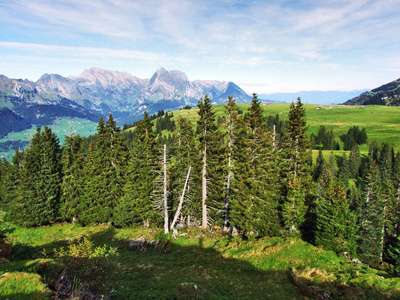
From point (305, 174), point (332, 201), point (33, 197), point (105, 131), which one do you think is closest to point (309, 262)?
point (332, 201)

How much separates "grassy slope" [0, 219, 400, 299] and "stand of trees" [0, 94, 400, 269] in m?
4.81

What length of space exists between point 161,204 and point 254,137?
17.1m

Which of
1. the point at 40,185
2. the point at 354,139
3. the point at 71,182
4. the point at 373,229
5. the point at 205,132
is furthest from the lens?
the point at 354,139

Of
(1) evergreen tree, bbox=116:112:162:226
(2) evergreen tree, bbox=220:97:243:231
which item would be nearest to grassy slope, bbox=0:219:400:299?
(1) evergreen tree, bbox=116:112:162:226

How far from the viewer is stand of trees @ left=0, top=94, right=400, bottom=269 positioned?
1154 inches

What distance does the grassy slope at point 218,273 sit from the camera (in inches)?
528

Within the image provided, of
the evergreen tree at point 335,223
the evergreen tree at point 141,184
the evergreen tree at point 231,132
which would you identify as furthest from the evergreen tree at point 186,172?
the evergreen tree at point 335,223

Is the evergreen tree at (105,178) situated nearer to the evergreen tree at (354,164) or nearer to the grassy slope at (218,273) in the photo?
the grassy slope at (218,273)

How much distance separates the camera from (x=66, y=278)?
40.3 ft

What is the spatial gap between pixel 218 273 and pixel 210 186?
15.1 meters

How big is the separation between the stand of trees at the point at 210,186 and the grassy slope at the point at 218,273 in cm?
481

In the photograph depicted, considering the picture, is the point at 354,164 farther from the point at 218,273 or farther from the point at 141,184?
the point at 218,273

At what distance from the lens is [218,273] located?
20.7m

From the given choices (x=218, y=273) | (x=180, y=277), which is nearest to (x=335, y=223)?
(x=218, y=273)
